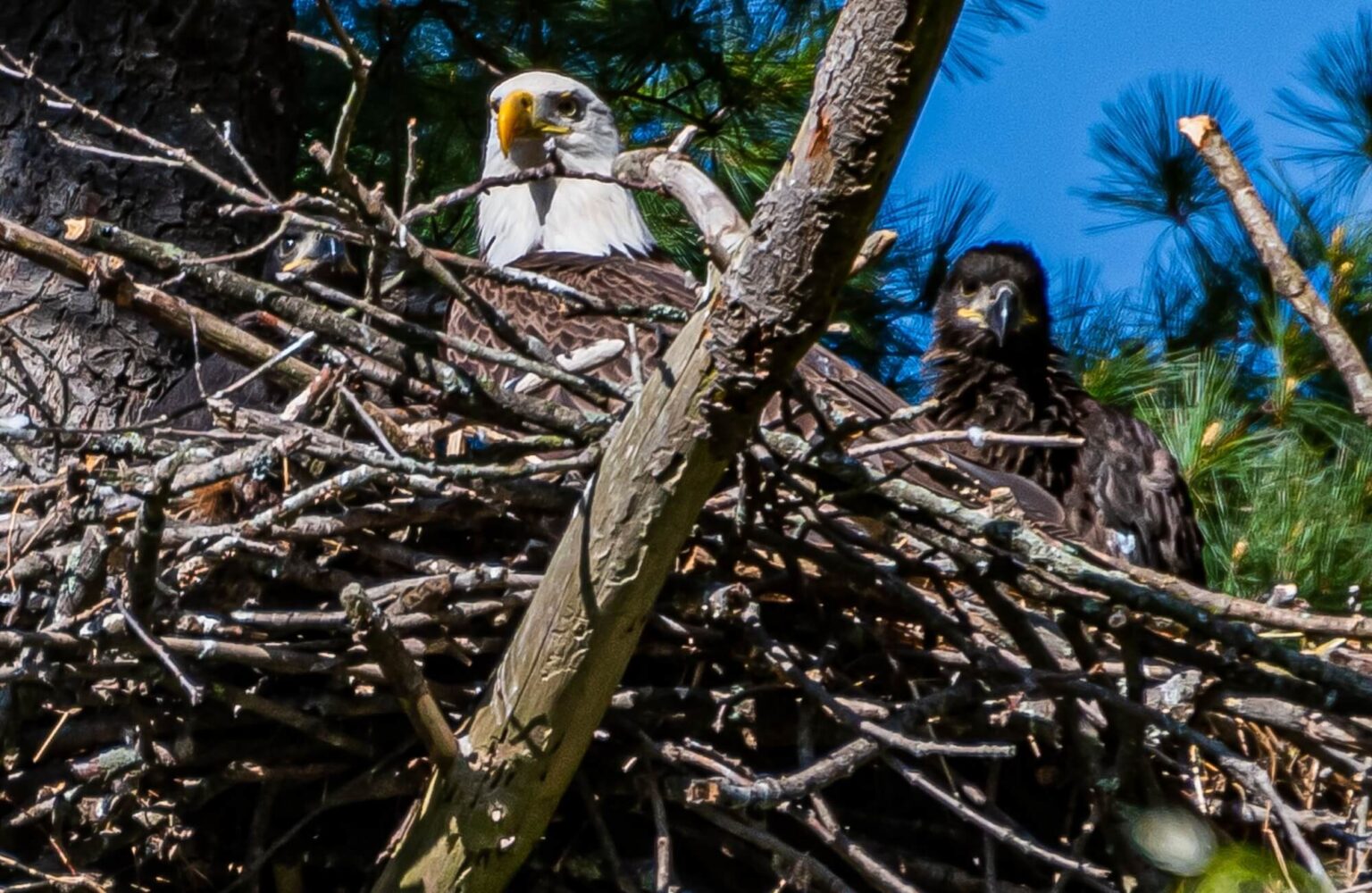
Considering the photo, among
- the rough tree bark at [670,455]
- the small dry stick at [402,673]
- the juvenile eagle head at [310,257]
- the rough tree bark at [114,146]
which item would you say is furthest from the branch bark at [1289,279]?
the juvenile eagle head at [310,257]

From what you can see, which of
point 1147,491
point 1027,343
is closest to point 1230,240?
point 1027,343

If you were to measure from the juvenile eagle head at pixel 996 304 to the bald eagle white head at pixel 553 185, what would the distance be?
3.06 feet

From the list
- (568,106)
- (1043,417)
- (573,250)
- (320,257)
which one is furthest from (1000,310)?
(320,257)

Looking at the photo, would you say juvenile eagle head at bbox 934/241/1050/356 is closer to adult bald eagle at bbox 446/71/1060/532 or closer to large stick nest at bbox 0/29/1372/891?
adult bald eagle at bbox 446/71/1060/532

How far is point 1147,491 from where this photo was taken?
15.5ft

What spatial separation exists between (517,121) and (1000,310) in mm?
1452

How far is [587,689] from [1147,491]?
247 cm

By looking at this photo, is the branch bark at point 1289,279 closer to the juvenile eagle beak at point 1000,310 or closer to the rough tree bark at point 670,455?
the rough tree bark at point 670,455

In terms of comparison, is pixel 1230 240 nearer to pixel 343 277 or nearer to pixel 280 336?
pixel 343 277

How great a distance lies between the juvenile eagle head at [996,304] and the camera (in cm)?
510

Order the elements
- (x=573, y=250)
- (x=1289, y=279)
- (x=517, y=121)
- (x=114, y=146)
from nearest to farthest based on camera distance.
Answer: (x=1289, y=279), (x=114, y=146), (x=517, y=121), (x=573, y=250)

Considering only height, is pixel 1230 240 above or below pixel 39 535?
above

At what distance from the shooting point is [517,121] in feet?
15.8

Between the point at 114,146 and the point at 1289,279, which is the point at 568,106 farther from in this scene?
the point at 1289,279
